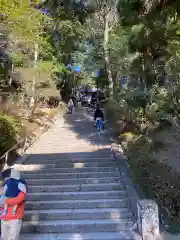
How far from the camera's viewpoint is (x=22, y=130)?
43.7ft

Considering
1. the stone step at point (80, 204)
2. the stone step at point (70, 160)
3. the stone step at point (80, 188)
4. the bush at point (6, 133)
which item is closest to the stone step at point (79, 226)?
the stone step at point (80, 204)

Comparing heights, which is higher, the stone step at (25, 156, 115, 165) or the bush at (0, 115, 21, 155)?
the bush at (0, 115, 21, 155)

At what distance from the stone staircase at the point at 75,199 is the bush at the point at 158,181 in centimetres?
64

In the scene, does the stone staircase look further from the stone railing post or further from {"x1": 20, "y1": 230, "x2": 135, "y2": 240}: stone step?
the stone railing post

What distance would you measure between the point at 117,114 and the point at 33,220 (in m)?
8.45

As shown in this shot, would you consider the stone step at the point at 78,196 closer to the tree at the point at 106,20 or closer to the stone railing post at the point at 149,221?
the stone railing post at the point at 149,221

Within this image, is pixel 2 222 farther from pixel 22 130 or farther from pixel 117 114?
pixel 117 114

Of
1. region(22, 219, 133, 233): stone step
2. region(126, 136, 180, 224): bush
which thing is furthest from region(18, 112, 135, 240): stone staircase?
region(126, 136, 180, 224): bush

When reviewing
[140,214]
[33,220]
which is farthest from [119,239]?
[33,220]

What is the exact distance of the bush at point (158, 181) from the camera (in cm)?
A: 674

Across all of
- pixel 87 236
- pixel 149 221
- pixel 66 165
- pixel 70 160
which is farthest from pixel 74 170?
pixel 149 221

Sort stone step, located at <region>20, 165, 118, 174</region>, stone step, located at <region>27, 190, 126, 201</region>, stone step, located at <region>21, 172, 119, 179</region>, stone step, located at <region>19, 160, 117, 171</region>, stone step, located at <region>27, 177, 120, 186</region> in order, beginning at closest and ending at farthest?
stone step, located at <region>27, 190, 126, 201</region>
stone step, located at <region>27, 177, 120, 186</region>
stone step, located at <region>21, 172, 119, 179</region>
stone step, located at <region>20, 165, 118, 174</region>
stone step, located at <region>19, 160, 117, 171</region>

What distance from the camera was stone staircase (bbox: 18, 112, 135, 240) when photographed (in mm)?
6656

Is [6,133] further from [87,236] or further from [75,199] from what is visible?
[87,236]
